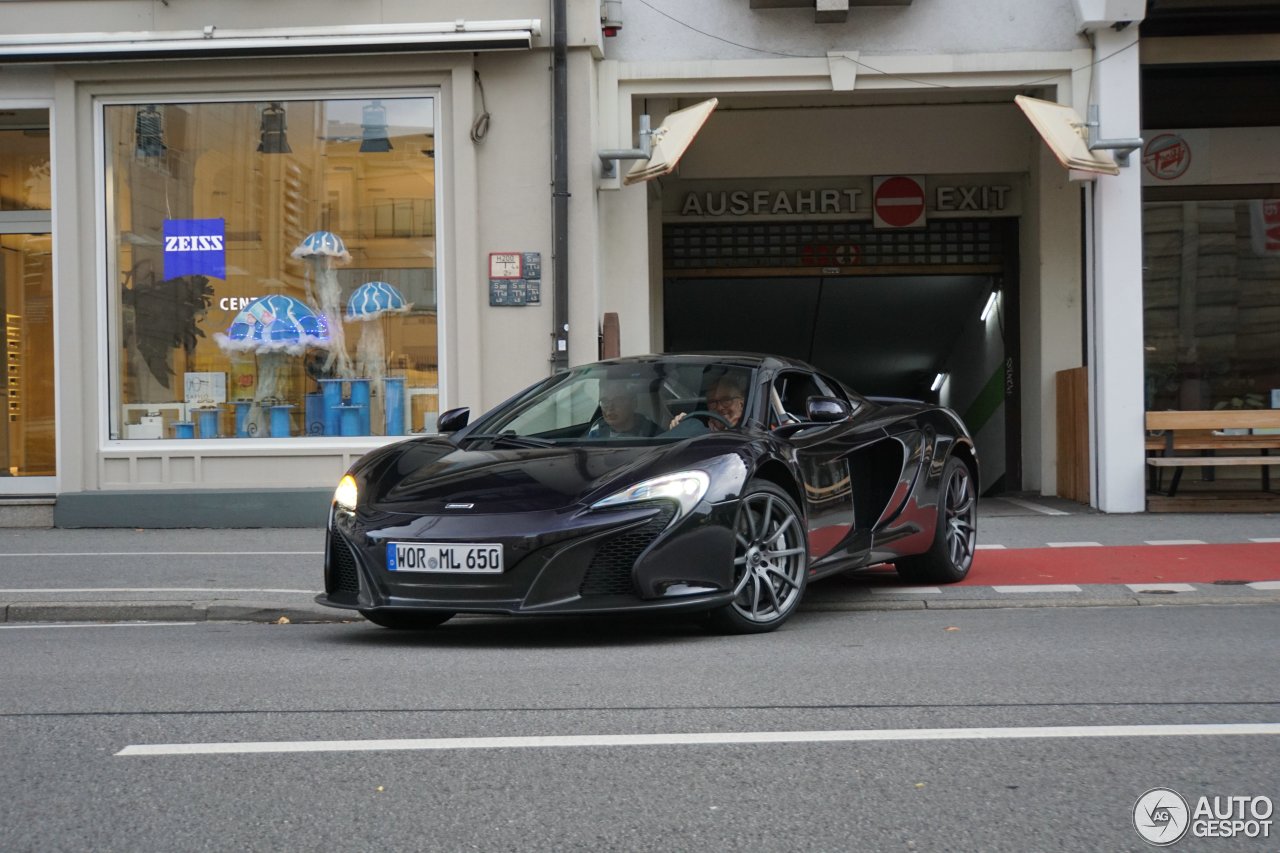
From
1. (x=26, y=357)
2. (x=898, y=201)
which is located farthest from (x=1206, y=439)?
(x=26, y=357)

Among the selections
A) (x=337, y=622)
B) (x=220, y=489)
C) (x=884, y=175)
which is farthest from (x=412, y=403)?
(x=884, y=175)

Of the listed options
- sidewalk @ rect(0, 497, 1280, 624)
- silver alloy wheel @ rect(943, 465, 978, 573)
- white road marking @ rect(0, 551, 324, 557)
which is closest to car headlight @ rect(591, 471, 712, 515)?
sidewalk @ rect(0, 497, 1280, 624)

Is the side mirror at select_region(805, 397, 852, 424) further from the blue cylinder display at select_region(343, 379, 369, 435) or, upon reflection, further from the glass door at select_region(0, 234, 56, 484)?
the glass door at select_region(0, 234, 56, 484)

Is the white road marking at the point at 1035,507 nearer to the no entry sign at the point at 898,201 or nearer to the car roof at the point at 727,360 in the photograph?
the no entry sign at the point at 898,201

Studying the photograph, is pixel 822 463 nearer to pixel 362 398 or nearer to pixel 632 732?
pixel 632 732

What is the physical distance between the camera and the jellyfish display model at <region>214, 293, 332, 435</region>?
13.3 meters

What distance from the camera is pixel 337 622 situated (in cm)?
781

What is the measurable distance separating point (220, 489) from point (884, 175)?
8.60m

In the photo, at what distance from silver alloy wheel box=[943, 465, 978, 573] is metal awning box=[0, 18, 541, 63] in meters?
6.06

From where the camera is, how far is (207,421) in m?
13.3

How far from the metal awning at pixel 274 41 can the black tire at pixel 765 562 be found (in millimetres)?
7165

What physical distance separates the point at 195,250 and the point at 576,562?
27.7 ft

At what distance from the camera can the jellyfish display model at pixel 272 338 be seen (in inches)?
523

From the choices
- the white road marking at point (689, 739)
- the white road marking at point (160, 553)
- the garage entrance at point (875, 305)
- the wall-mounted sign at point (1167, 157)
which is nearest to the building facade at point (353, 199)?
the white road marking at point (160, 553)
